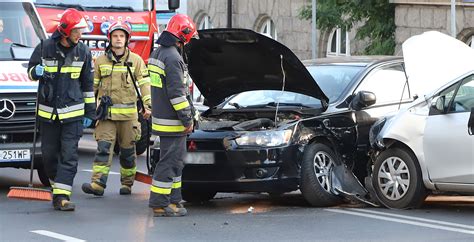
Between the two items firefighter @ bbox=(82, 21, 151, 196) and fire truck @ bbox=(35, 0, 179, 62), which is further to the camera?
fire truck @ bbox=(35, 0, 179, 62)

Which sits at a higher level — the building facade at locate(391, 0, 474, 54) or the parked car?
the building facade at locate(391, 0, 474, 54)

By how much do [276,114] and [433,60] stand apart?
1.71m

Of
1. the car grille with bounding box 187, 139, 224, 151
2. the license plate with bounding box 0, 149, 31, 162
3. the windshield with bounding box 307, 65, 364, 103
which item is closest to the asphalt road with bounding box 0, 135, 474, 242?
the license plate with bounding box 0, 149, 31, 162

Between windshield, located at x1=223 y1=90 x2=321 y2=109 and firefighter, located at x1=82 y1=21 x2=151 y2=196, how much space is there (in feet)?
3.26

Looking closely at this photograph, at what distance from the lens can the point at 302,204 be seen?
38.3ft

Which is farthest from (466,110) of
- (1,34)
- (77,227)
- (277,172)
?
(1,34)

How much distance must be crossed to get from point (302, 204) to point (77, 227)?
99.2 inches

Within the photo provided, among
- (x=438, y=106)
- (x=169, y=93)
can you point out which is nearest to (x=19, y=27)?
(x=169, y=93)

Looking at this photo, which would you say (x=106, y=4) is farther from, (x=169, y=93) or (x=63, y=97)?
(x=169, y=93)

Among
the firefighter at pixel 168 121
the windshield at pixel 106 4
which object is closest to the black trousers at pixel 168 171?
the firefighter at pixel 168 121

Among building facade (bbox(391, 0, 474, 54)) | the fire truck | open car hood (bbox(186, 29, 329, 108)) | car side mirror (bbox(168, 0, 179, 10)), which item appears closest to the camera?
open car hood (bbox(186, 29, 329, 108))

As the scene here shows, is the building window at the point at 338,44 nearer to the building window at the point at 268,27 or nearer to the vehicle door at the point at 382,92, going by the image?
the building window at the point at 268,27

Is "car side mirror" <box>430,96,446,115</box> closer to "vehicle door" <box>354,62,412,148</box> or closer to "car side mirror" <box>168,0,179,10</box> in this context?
"vehicle door" <box>354,62,412,148</box>

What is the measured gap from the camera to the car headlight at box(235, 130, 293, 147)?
36.2 ft
